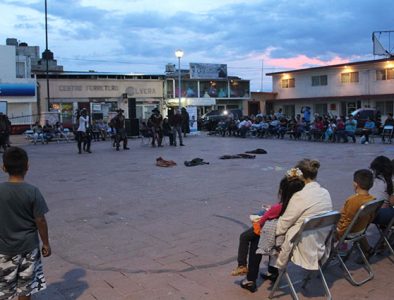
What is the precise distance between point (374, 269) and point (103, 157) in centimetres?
1294

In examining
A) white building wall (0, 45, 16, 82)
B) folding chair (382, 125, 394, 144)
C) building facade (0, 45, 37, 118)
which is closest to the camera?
folding chair (382, 125, 394, 144)

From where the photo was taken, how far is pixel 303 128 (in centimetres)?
2442

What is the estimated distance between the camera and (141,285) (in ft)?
14.4

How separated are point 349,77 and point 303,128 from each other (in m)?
17.3

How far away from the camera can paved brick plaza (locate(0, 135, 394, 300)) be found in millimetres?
4332

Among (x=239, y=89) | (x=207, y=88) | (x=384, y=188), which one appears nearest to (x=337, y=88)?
(x=239, y=89)

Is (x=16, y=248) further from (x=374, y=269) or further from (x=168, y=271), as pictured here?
(x=374, y=269)

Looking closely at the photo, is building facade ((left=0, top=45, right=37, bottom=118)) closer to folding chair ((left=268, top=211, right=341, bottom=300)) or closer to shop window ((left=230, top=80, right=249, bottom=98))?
shop window ((left=230, top=80, right=249, bottom=98))

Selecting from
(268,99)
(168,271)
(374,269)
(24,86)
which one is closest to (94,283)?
(168,271)

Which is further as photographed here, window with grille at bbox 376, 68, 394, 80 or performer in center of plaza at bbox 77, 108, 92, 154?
window with grille at bbox 376, 68, 394, 80

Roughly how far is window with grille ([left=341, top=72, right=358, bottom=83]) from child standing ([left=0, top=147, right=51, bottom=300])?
38598 millimetres

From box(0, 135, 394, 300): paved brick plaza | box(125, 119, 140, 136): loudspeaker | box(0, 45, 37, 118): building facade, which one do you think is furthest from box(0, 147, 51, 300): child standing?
box(0, 45, 37, 118): building facade

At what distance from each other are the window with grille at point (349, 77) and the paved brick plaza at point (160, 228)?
2737 cm

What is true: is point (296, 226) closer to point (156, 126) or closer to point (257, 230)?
point (257, 230)
